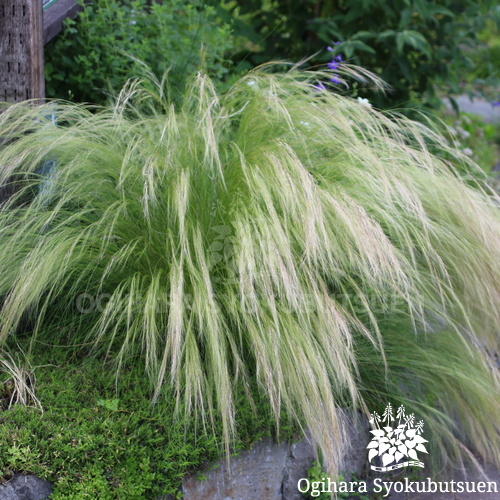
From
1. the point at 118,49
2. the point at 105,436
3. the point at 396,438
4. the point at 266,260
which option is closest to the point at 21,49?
the point at 118,49

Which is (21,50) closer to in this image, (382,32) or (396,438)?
(396,438)

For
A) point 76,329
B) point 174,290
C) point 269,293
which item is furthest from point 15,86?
point 269,293

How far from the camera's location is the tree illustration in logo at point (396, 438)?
6.75 ft

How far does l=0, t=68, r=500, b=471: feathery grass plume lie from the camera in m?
1.77

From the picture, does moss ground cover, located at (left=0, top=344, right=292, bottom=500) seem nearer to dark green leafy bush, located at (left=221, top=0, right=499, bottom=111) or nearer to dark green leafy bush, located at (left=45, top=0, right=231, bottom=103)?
dark green leafy bush, located at (left=45, top=0, right=231, bottom=103)

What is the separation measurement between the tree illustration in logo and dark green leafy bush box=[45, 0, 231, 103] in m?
1.74

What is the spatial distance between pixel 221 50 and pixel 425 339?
5.78 ft

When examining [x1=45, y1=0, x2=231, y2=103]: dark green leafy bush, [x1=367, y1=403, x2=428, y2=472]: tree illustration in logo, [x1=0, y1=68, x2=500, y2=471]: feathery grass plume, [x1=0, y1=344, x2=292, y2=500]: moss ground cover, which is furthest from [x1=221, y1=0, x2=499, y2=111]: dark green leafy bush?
[x1=0, y1=344, x2=292, y2=500]: moss ground cover

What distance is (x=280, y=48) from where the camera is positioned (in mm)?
3885

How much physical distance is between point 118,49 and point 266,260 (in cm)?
157

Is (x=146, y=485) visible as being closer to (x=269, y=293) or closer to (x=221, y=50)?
(x=269, y=293)

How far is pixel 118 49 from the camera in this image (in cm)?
277

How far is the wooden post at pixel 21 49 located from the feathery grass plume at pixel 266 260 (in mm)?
127

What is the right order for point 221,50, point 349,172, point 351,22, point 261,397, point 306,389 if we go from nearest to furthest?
point 306,389 < point 261,397 < point 349,172 < point 221,50 < point 351,22
